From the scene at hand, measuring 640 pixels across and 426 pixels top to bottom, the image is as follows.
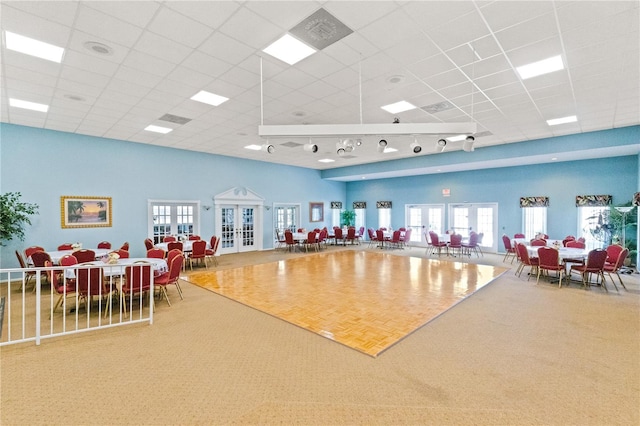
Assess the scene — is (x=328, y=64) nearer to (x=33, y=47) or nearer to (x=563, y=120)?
(x=33, y=47)

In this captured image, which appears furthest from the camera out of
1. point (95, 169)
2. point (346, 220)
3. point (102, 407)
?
point (346, 220)

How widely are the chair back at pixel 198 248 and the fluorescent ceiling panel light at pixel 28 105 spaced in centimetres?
436

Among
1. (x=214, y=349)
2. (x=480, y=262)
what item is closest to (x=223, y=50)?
(x=214, y=349)

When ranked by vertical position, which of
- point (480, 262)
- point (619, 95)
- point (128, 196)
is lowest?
point (480, 262)

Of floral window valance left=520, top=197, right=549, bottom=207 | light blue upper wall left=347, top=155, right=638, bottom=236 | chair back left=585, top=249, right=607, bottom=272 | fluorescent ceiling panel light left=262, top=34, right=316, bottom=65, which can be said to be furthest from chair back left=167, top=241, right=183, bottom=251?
floral window valance left=520, top=197, right=549, bottom=207

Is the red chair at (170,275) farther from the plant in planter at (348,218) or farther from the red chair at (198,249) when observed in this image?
the plant in planter at (348,218)

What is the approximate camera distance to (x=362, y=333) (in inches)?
153

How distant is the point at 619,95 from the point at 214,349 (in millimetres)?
8166

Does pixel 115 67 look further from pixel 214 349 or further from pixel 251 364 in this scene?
pixel 251 364

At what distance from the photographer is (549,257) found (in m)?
6.42

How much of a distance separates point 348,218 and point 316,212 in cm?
184

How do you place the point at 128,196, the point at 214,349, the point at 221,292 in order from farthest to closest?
1. the point at 128,196
2. the point at 221,292
3. the point at 214,349

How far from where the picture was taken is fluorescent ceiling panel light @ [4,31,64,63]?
3.64m

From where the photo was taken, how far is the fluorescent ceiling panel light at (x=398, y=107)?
5.90m
